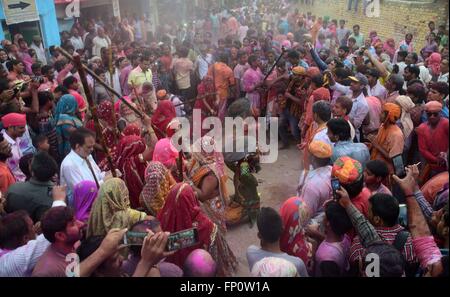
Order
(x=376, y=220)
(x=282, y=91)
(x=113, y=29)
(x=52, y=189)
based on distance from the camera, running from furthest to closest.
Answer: (x=113, y=29), (x=282, y=91), (x=52, y=189), (x=376, y=220)

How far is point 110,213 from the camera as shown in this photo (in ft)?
10.0

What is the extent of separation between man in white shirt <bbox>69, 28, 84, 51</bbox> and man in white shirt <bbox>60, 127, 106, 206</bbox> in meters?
9.62

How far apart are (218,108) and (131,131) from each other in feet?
10.7

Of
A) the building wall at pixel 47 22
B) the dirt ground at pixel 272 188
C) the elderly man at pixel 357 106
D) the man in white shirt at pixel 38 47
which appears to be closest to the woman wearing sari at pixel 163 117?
the dirt ground at pixel 272 188

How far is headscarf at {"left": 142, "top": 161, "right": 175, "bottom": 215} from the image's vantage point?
11.9 feet

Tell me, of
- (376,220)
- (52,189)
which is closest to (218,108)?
(52,189)

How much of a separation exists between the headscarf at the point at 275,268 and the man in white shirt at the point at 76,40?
463 inches

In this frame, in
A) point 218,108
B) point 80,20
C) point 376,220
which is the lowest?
point 218,108

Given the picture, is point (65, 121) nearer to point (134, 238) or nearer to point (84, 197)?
point (84, 197)

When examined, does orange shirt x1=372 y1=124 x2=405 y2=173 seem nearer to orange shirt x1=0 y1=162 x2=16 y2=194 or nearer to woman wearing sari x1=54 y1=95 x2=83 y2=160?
woman wearing sari x1=54 y1=95 x2=83 y2=160

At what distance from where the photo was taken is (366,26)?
1583 centimetres

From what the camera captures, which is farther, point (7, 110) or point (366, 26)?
point (366, 26)

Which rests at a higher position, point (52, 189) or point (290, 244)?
point (52, 189)
